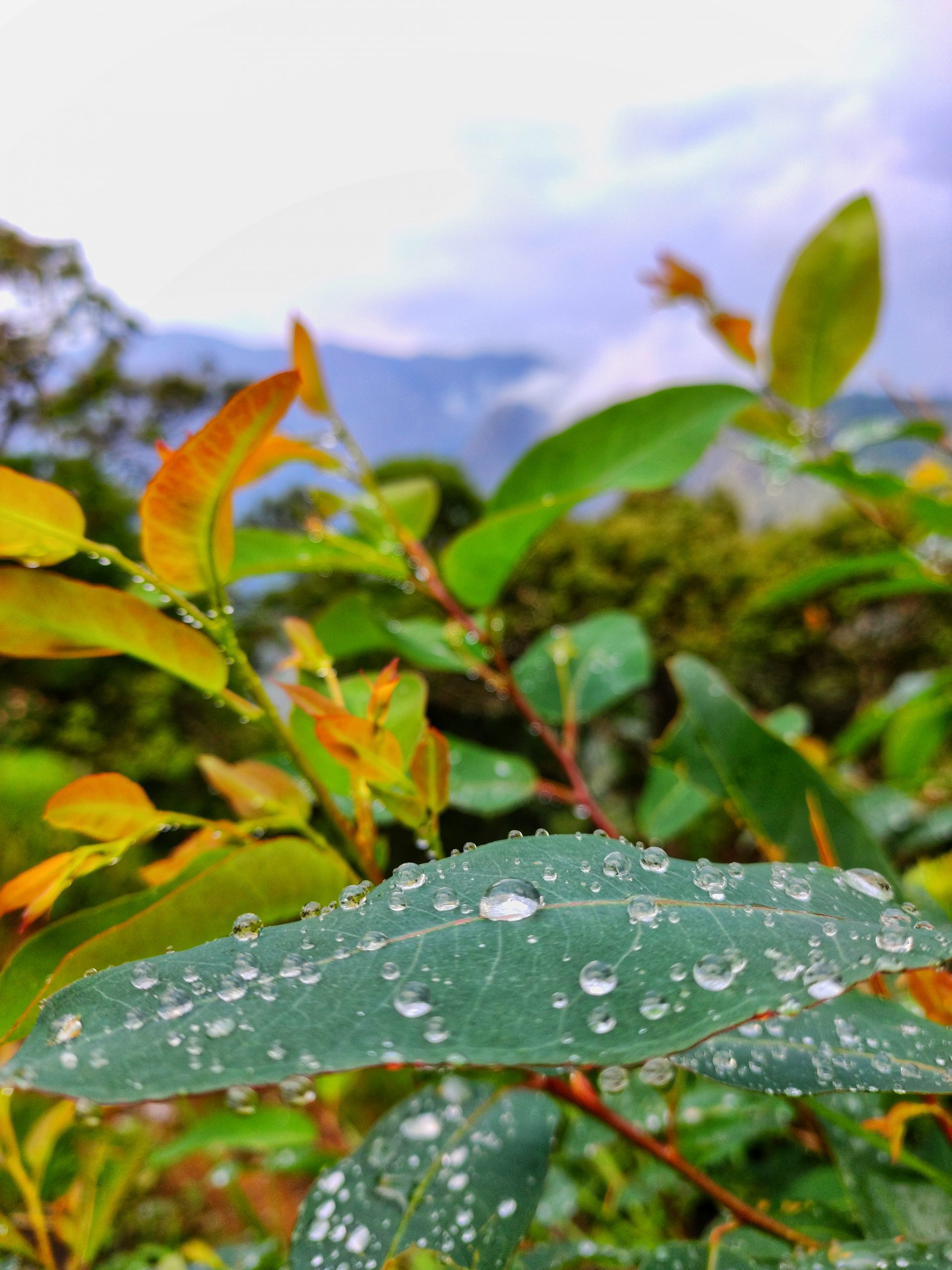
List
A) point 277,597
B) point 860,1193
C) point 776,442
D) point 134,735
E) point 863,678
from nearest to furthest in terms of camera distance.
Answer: point 860,1193
point 776,442
point 863,678
point 134,735
point 277,597

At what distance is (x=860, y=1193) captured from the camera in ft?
1.25

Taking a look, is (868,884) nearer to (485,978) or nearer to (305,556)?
(485,978)

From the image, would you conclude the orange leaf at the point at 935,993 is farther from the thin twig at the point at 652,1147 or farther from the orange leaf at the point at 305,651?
the orange leaf at the point at 305,651

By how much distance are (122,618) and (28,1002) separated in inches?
5.3

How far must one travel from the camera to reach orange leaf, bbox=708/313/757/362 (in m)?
0.64

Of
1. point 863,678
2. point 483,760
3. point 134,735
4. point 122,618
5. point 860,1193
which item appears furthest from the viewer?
point 134,735

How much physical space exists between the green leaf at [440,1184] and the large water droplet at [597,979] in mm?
178

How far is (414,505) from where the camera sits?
1.85ft

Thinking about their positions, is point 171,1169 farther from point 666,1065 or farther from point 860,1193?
point 666,1065

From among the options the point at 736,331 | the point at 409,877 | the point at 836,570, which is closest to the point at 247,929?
the point at 409,877

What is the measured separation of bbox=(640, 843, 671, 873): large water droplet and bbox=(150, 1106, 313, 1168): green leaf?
0.77 meters

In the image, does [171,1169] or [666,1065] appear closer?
[666,1065]

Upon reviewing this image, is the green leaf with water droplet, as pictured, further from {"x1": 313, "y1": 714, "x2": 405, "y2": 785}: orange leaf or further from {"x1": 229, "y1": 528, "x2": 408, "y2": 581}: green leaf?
{"x1": 229, "y1": 528, "x2": 408, "y2": 581}: green leaf

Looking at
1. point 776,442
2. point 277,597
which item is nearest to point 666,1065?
point 776,442
